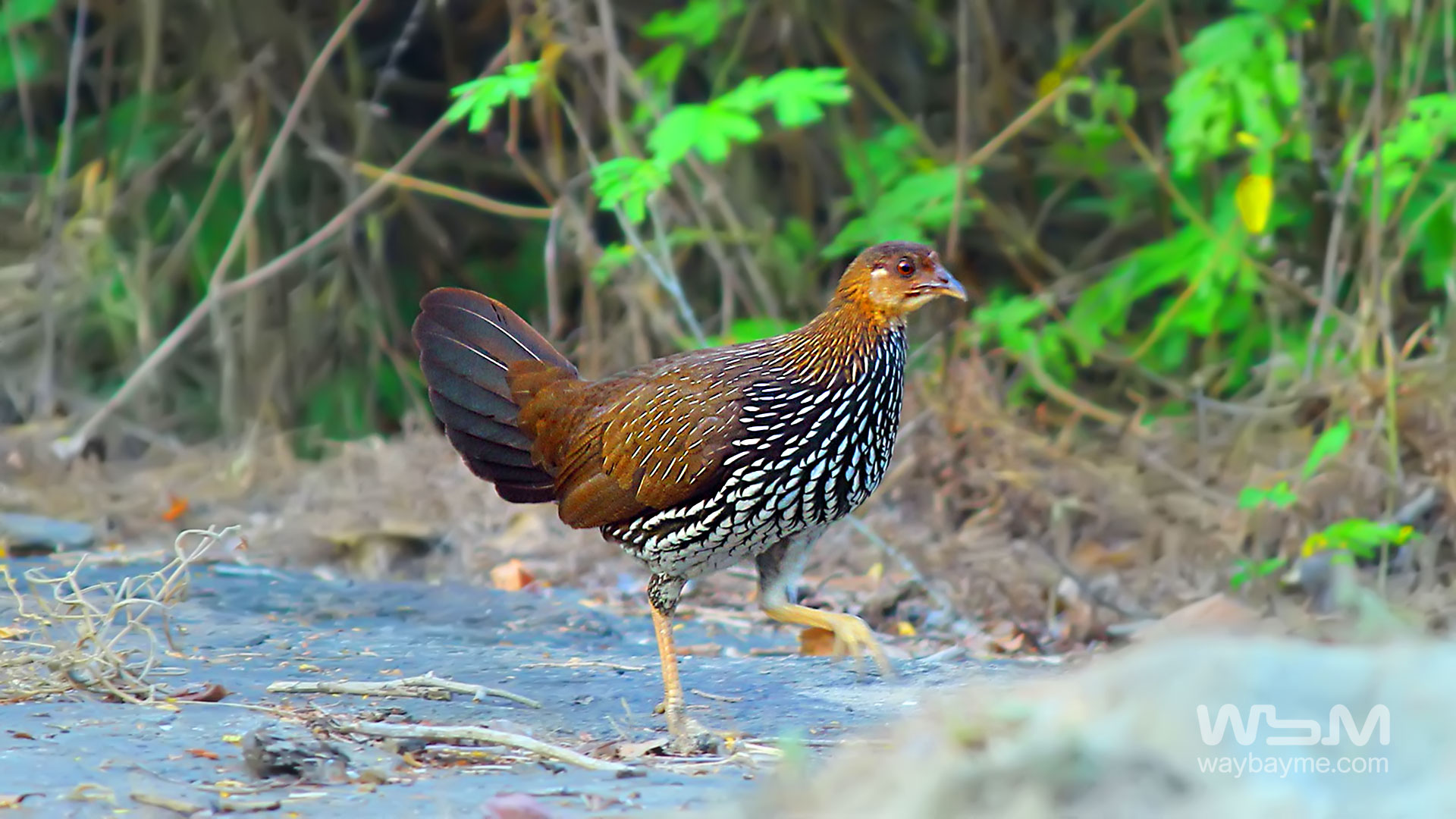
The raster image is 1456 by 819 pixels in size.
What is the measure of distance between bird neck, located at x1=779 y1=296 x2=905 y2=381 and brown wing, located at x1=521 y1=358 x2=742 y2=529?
8.3 inches

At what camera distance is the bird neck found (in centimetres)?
453

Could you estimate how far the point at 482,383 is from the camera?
5.08m

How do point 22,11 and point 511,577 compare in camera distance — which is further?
point 22,11

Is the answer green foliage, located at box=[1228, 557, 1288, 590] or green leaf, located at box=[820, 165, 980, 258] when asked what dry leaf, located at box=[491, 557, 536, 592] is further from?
green foliage, located at box=[1228, 557, 1288, 590]

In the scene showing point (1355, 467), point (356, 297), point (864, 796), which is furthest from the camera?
point (356, 297)

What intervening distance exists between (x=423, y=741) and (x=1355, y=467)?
12.5ft

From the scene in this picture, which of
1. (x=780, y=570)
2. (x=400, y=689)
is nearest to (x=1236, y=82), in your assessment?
(x=780, y=570)

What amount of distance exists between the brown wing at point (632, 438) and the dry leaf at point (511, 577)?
60.9 inches

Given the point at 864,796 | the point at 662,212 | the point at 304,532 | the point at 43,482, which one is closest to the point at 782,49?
the point at 662,212

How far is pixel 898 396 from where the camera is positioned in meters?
4.61

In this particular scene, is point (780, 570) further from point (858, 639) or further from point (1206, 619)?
point (1206, 619)

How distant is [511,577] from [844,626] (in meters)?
2.20

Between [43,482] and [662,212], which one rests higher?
[662,212]

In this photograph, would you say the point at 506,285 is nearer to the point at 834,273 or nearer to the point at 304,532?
the point at 834,273
